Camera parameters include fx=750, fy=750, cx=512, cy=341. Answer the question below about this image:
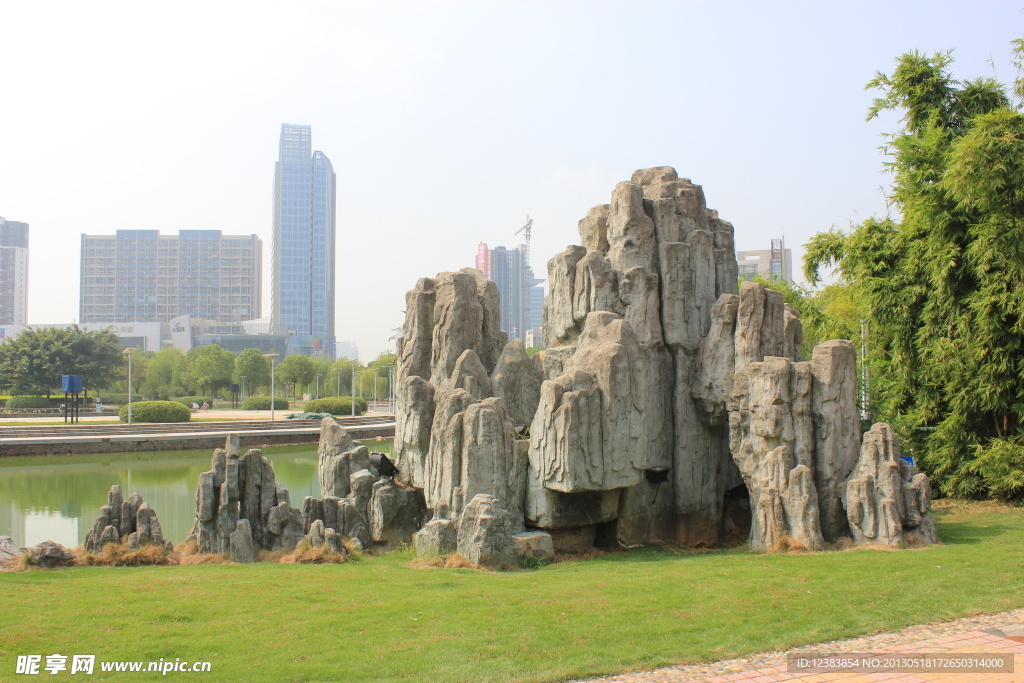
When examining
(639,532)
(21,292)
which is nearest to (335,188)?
(21,292)

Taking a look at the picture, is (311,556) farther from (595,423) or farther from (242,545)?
(595,423)

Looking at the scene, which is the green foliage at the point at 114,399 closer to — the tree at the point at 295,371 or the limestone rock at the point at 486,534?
the tree at the point at 295,371

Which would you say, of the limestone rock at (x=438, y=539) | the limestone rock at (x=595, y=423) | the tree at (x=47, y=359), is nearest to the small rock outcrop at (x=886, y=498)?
the limestone rock at (x=595, y=423)

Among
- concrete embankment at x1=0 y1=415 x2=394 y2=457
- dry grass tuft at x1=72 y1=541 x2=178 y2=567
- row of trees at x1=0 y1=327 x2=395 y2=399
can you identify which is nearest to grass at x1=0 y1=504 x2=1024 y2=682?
dry grass tuft at x1=72 y1=541 x2=178 y2=567

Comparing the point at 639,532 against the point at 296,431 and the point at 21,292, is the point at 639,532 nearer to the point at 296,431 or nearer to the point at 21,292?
the point at 296,431

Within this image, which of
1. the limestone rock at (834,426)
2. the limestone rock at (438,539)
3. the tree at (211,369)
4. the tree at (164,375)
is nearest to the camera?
the limestone rock at (438,539)

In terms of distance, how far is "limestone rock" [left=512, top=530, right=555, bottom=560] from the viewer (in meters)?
11.1

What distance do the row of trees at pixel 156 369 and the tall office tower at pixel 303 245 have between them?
6479 centimetres

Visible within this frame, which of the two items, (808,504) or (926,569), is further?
(808,504)

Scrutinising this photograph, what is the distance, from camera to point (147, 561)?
448 inches

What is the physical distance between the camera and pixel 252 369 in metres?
67.8

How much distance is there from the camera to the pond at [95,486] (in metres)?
17.4

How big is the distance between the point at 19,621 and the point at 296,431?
30376mm

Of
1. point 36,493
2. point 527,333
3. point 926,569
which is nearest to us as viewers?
point 926,569
